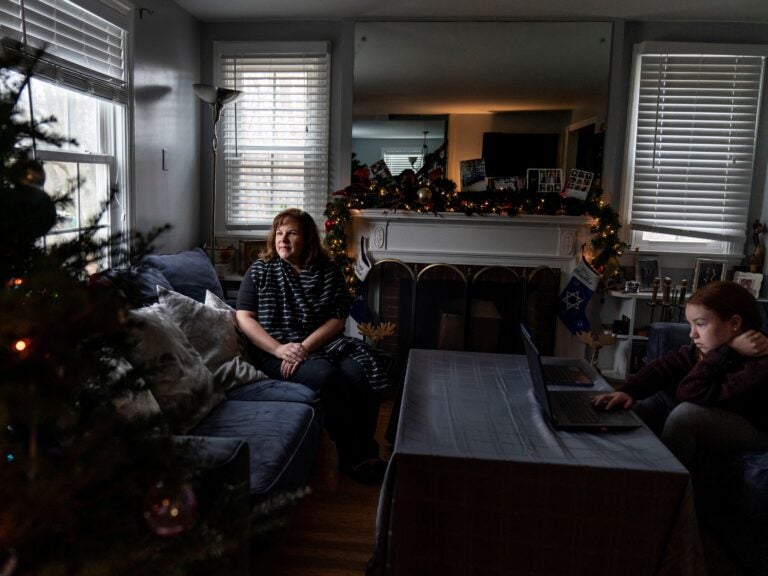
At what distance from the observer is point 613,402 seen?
6.01 ft

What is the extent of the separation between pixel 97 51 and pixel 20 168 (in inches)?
93.1

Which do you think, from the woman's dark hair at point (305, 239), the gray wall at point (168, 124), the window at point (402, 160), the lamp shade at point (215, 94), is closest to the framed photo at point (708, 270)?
the window at point (402, 160)

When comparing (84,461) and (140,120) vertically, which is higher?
(140,120)

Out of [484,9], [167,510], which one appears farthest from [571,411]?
[484,9]

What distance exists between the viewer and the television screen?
12.8 ft

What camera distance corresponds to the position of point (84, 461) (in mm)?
747

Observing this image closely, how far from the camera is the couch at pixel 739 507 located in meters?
1.74

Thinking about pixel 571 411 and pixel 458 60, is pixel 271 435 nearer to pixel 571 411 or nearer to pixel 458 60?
pixel 571 411

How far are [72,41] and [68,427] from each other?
2.36m

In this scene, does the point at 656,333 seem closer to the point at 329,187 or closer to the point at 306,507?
the point at 306,507

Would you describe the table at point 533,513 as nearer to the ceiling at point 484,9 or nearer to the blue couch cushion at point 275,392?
the blue couch cushion at point 275,392

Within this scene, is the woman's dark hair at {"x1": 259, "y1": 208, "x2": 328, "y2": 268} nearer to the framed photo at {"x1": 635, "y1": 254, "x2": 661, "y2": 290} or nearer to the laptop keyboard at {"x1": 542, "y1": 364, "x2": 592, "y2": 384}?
the laptop keyboard at {"x1": 542, "y1": 364, "x2": 592, "y2": 384}

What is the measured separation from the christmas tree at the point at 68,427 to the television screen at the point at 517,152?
336 cm

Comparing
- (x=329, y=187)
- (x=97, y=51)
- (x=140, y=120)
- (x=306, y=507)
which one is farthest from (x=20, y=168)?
(x=329, y=187)
